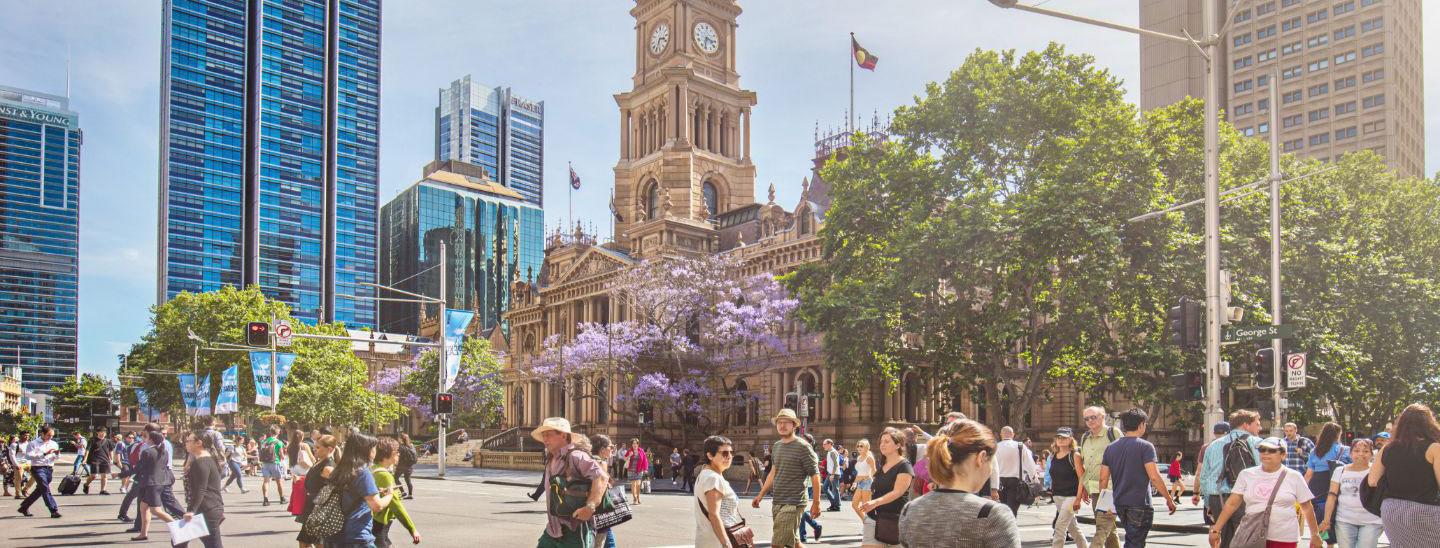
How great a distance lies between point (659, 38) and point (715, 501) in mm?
73343

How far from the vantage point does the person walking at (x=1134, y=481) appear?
423 inches

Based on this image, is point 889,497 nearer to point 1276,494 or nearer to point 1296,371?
point 1276,494

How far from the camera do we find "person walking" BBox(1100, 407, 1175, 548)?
1073 centimetres

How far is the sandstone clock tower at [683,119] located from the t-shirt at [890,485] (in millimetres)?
64230

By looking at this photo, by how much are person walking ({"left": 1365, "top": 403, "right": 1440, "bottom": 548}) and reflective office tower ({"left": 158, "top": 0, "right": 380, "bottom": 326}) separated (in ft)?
491

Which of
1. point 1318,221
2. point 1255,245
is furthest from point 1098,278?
point 1318,221

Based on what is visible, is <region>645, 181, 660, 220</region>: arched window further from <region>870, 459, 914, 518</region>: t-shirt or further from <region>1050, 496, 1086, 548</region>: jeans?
<region>870, 459, 914, 518</region>: t-shirt

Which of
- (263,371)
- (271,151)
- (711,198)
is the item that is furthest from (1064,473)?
(271,151)

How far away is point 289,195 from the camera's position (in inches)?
5935

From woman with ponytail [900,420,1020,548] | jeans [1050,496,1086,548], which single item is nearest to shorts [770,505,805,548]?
jeans [1050,496,1086,548]

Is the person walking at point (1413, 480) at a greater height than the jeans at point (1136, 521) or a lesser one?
greater

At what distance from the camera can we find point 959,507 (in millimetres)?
4973

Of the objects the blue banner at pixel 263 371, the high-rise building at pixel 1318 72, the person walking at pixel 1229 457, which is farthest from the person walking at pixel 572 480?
the high-rise building at pixel 1318 72

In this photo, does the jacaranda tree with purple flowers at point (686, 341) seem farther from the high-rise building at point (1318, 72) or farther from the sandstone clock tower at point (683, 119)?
the high-rise building at point (1318, 72)
